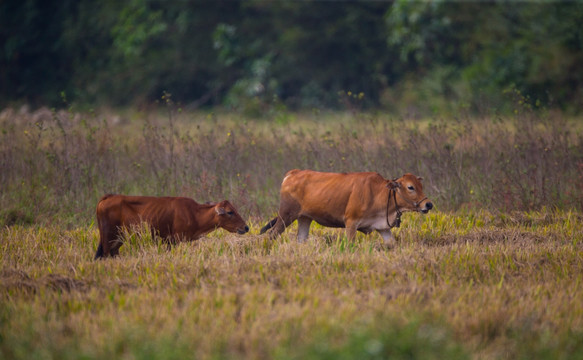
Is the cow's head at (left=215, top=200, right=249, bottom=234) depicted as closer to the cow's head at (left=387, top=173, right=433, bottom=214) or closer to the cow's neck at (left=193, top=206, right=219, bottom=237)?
the cow's neck at (left=193, top=206, right=219, bottom=237)

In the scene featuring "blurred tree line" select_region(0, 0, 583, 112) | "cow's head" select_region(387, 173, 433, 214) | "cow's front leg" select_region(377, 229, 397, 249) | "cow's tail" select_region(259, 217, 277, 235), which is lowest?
"cow's front leg" select_region(377, 229, 397, 249)

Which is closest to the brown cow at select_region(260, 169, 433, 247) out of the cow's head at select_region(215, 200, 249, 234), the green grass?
the green grass

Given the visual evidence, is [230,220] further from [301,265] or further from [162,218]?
[301,265]

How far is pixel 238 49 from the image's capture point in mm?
28125

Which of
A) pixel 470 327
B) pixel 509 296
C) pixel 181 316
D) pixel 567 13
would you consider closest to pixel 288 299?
pixel 181 316

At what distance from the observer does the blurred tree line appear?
25.6 meters

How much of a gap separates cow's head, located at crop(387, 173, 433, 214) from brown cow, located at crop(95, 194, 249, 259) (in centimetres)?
167

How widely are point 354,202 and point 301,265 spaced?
124cm

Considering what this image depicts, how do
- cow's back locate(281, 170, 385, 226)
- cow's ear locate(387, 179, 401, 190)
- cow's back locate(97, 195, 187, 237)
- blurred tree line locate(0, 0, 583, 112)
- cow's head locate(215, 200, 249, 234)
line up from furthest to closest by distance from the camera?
1. blurred tree line locate(0, 0, 583, 112)
2. cow's back locate(281, 170, 385, 226)
3. cow's ear locate(387, 179, 401, 190)
4. cow's head locate(215, 200, 249, 234)
5. cow's back locate(97, 195, 187, 237)

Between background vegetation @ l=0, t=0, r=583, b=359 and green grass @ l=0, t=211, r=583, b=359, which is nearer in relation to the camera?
green grass @ l=0, t=211, r=583, b=359

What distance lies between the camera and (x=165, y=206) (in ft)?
23.9

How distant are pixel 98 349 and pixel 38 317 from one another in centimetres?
86

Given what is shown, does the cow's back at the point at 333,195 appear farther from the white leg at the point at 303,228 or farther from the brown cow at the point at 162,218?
the brown cow at the point at 162,218

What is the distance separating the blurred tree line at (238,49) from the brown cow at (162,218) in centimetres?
1819
